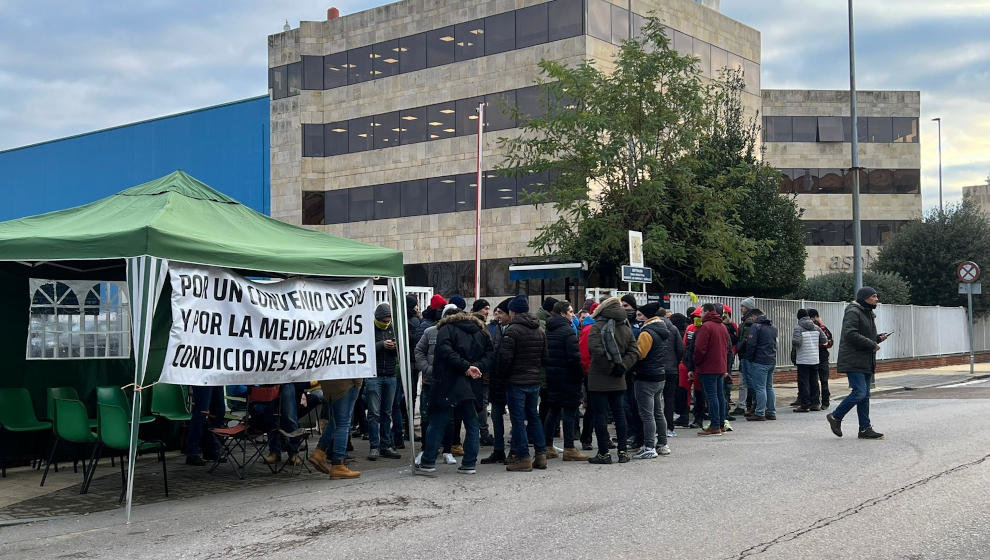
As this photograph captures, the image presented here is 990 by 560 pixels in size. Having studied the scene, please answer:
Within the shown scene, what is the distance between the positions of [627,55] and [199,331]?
50.6ft

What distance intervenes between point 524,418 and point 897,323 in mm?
24730

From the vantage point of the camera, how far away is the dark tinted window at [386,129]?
140 feet

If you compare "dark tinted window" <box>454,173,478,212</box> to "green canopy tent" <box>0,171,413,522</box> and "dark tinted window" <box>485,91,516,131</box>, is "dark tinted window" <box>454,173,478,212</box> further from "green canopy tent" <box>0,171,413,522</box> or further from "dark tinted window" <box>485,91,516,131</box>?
"green canopy tent" <box>0,171,413,522</box>

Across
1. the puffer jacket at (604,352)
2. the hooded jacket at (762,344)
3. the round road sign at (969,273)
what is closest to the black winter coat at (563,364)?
the puffer jacket at (604,352)

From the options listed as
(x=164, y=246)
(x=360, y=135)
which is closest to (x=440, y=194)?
(x=360, y=135)

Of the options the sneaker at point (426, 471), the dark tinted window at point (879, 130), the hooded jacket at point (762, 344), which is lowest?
the sneaker at point (426, 471)

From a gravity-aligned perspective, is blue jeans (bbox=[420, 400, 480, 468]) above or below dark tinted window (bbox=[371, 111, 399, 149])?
below

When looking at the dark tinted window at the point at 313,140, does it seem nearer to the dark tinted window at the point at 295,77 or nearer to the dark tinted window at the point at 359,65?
the dark tinted window at the point at 295,77

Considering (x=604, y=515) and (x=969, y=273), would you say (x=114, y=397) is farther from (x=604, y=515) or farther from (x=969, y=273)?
(x=969, y=273)

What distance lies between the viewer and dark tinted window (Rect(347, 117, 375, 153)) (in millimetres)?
43438

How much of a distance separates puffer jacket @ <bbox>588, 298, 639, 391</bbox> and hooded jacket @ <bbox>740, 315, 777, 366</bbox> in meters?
5.32

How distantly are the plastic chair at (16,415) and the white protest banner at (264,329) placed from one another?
3.42 m

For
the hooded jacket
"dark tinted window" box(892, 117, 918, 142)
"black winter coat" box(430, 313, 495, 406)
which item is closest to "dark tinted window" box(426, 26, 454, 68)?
the hooded jacket

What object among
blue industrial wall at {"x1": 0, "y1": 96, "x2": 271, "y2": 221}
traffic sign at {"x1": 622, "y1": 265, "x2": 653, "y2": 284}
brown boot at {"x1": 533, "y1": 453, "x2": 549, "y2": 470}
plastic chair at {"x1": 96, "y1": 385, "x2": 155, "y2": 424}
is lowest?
brown boot at {"x1": 533, "y1": 453, "x2": 549, "y2": 470}
